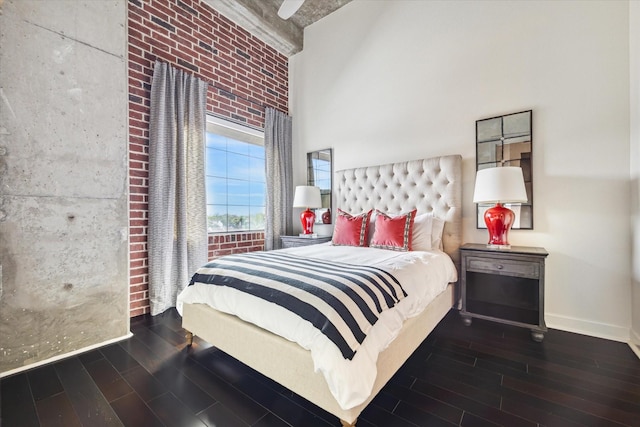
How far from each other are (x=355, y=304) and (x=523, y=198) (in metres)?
1.90

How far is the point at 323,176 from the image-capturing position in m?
4.12

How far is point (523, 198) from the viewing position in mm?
2322

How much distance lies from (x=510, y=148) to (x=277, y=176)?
2912mm

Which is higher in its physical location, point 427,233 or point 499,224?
point 499,224

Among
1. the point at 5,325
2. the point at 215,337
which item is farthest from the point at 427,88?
the point at 5,325

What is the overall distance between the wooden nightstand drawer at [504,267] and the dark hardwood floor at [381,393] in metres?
0.56

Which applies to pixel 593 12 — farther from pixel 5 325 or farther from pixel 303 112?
pixel 5 325

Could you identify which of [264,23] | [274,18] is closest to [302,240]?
[264,23]


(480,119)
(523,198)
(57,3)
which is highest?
(57,3)

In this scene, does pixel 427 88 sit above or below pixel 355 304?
above

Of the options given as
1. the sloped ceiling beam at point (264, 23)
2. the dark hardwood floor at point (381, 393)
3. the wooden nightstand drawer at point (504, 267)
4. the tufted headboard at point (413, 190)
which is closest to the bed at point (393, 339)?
the tufted headboard at point (413, 190)

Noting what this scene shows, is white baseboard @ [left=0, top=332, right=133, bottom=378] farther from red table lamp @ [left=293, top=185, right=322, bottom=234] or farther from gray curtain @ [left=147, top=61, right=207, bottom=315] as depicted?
red table lamp @ [left=293, top=185, right=322, bottom=234]

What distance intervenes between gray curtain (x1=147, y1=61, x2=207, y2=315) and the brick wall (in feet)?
0.32

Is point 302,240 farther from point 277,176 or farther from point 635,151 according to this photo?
point 635,151
